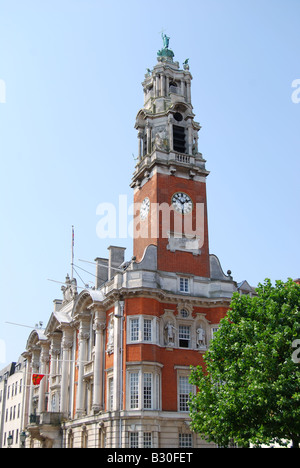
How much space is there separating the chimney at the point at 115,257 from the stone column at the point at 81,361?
525 centimetres

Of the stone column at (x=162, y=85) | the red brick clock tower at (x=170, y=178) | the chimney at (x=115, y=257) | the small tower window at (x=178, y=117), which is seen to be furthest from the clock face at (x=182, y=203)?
the stone column at (x=162, y=85)

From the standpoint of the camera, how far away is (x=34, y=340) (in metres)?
63.4

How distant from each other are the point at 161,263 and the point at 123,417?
12.5 metres

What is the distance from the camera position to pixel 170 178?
49.4 m

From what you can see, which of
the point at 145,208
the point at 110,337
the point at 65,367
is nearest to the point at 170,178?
the point at 145,208

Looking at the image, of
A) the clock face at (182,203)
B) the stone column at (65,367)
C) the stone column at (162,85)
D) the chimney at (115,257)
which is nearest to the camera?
the clock face at (182,203)

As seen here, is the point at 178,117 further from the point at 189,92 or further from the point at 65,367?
the point at 65,367

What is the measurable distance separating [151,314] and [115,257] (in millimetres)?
10365

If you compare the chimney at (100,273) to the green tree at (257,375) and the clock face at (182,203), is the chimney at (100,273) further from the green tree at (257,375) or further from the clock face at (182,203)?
the green tree at (257,375)

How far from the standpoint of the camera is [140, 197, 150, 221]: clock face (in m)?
49.4

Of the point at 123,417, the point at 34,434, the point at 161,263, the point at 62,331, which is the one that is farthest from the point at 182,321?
the point at 34,434

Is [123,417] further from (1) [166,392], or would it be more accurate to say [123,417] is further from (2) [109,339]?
(2) [109,339]

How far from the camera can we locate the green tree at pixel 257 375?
1103 inches
